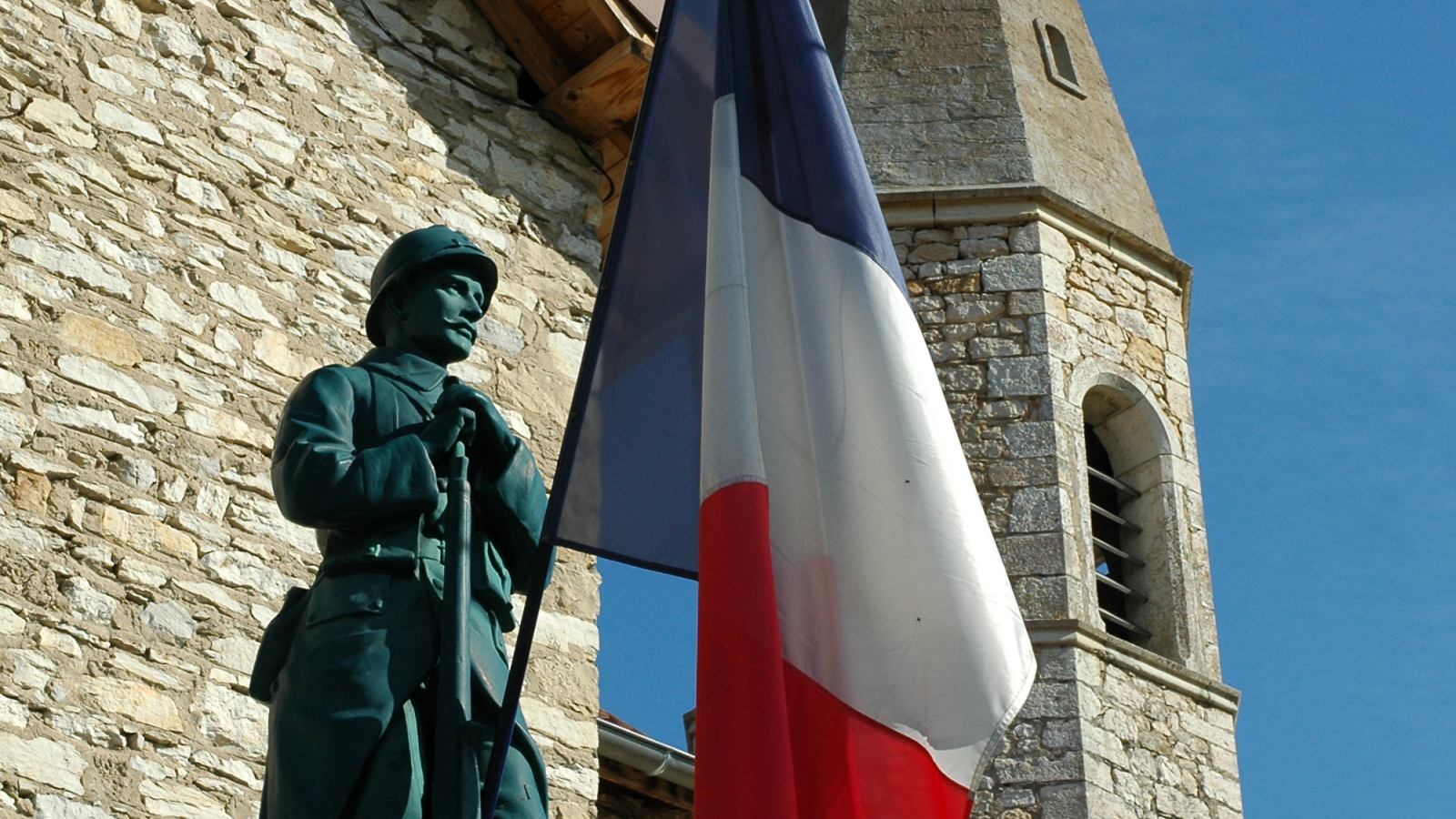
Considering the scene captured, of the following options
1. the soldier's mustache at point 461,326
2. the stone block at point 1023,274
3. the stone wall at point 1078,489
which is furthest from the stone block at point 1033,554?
the soldier's mustache at point 461,326

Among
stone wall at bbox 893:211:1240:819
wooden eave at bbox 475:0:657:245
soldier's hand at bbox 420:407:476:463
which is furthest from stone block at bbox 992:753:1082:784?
soldier's hand at bbox 420:407:476:463

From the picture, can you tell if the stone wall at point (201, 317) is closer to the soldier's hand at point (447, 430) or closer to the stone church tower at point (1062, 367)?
the soldier's hand at point (447, 430)

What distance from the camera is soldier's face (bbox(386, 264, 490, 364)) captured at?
3438 millimetres

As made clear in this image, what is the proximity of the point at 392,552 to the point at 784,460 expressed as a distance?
883 millimetres

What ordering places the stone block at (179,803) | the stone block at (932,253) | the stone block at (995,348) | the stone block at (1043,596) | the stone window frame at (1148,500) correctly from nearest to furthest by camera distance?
the stone block at (179,803) < the stone block at (1043,596) < the stone window frame at (1148,500) < the stone block at (995,348) < the stone block at (932,253)

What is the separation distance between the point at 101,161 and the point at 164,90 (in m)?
0.39

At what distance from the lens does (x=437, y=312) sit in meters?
3.44

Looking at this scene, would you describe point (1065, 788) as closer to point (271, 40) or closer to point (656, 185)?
point (271, 40)

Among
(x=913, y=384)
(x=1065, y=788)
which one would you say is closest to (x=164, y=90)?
(x=913, y=384)

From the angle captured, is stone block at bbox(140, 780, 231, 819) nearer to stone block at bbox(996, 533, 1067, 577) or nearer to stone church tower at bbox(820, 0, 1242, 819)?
stone church tower at bbox(820, 0, 1242, 819)

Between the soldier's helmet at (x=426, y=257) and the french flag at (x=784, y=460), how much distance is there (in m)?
0.33

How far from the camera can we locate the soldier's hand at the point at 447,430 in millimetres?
3230

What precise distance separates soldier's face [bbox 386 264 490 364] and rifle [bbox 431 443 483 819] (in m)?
0.38

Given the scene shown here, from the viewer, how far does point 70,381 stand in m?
5.60
